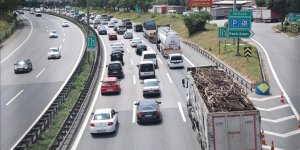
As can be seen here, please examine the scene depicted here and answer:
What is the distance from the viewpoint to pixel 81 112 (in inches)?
1298

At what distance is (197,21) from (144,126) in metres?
51.2

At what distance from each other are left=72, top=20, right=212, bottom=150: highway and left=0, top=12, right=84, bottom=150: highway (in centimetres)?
447

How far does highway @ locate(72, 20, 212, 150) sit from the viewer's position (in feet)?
85.5

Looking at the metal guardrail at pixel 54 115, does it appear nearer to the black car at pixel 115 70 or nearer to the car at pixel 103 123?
the car at pixel 103 123

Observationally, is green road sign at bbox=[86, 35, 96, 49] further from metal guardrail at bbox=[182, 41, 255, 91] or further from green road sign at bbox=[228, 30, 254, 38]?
green road sign at bbox=[228, 30, 254, 38]

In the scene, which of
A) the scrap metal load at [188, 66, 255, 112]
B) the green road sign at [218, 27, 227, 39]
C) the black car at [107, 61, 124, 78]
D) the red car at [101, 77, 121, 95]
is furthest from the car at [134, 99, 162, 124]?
the green road sign at [218, 27, 227, 39]

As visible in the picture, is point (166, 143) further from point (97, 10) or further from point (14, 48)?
point (97, 10)

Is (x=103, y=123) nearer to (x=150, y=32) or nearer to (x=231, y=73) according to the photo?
(x=231, y=73)

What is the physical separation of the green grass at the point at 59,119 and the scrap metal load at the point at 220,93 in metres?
9.41

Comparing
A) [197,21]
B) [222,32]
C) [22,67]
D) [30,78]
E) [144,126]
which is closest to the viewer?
[144,126]

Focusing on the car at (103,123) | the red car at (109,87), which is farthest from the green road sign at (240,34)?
the car at (103,123)

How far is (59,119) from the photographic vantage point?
31719mm

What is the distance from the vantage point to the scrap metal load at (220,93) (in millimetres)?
20883

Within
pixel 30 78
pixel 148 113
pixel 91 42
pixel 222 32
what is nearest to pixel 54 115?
pixel 148 113
